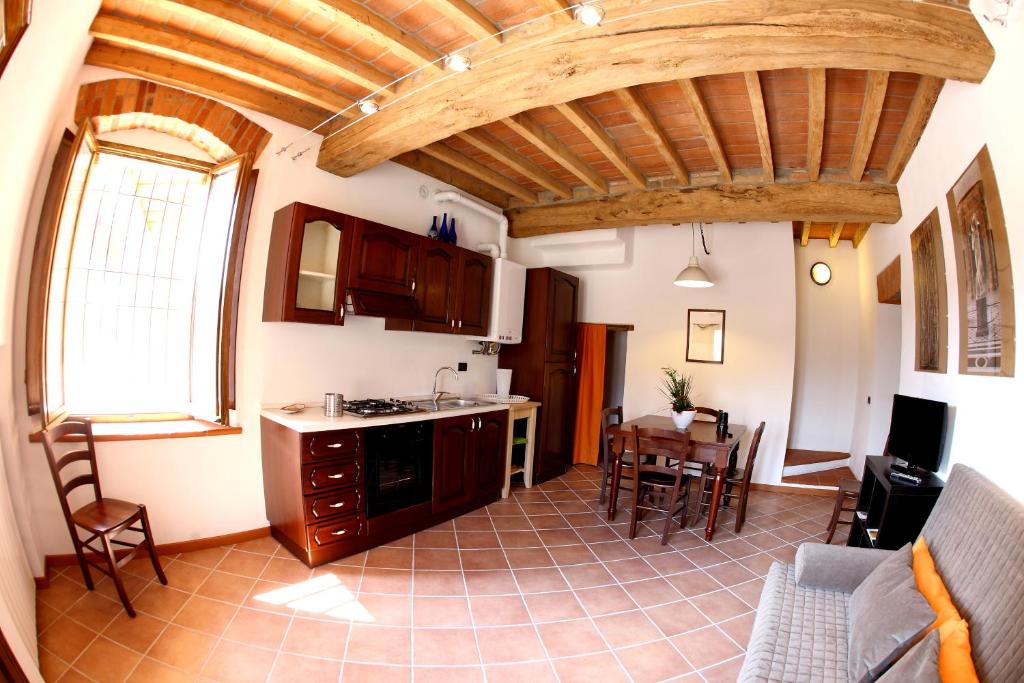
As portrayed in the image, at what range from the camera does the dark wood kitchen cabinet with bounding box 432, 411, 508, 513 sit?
11.1ft

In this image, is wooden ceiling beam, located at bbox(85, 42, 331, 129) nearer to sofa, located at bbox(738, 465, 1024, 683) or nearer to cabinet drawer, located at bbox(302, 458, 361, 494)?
cabinet drawer, located at bbox(302, 458, 361, 494)

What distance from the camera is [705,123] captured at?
2844 millimetres

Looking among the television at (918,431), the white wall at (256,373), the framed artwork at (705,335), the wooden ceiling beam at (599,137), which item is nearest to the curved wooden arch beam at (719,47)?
the wooden ceiling beam at (599,137)

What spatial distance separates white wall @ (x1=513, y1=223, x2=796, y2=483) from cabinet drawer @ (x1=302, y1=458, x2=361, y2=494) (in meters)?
3.22

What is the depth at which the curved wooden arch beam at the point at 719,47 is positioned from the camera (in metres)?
1.84

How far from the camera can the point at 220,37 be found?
2.39 metres

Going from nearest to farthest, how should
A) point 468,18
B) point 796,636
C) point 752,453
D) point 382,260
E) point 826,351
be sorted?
1. point 796,636
2. point 468,18
3. point 382,260
4. point 752,453
5. point 826,351

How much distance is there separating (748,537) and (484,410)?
2.22m

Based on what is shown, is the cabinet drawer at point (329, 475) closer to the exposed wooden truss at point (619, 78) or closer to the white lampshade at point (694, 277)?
the exposed wooden truss at point (619, 78)

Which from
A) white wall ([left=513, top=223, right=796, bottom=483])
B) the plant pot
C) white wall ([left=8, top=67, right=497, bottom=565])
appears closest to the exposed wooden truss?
white wall ([left=8, top=67, right=497, bottom=565])

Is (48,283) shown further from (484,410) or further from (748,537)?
(748,537)

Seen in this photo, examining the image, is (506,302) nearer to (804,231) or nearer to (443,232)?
(443,232)

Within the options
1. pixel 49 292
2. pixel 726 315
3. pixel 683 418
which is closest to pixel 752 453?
pixel 683 418

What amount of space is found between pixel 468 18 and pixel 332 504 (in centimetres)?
266
